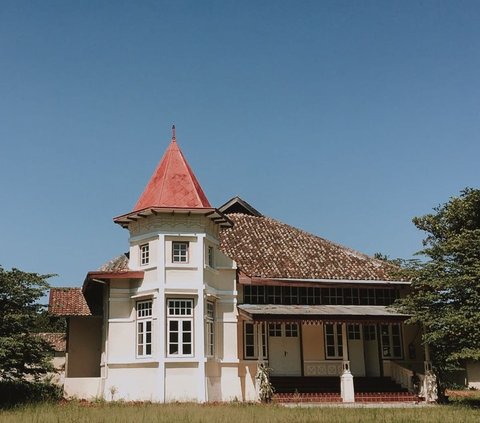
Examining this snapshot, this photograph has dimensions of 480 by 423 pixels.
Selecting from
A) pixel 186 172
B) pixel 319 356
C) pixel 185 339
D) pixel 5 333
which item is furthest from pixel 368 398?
pixel 5 333

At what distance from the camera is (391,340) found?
27562 mm

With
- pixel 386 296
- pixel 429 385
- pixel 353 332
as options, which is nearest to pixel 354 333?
pixel 353 332

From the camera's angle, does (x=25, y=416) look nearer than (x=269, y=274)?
Yes

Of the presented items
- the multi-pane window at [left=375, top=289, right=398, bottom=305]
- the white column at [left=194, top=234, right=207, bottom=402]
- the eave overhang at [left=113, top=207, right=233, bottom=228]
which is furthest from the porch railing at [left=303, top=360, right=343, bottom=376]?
the eave overhang at [left=113, top=207, right=233, bottom=228]

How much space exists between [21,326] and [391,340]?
15014 mm

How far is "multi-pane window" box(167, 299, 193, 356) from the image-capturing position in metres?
23.4

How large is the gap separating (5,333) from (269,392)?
931cm

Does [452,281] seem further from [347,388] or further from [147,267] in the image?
[147,267]

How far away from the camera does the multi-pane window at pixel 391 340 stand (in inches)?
1078

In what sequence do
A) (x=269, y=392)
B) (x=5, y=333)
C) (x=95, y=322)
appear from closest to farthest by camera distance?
(x=5, y=333) < (x=269, y=392) < (x=95, y=322)

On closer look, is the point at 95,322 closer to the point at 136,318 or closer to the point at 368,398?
the point at 136,318

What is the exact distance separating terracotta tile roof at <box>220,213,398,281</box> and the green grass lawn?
642 cm

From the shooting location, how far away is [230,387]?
2450cm

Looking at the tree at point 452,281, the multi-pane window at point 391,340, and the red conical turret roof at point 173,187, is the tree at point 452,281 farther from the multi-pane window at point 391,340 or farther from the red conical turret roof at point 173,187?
the red conical turret roof at point 173,187
